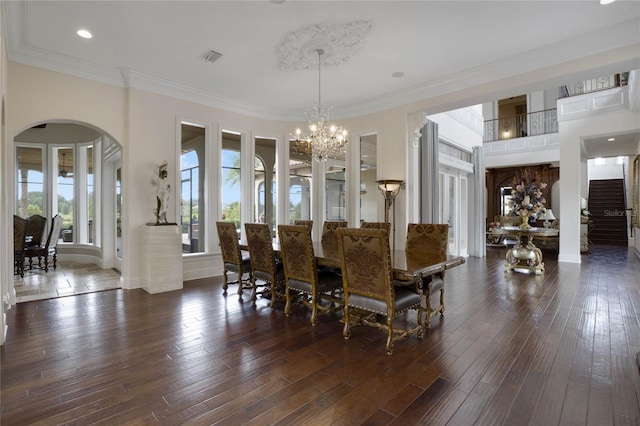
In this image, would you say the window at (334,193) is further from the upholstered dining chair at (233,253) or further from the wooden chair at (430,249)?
the wooden chair at (430,249)

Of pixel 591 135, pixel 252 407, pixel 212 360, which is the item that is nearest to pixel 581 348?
pixel 252 407

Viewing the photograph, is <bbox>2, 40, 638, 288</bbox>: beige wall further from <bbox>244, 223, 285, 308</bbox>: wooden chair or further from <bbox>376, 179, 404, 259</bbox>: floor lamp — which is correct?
<bbox>244, 223, 285, 308</bbox>: wooden chair

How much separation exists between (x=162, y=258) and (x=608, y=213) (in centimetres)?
1485

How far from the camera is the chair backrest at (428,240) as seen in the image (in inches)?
145

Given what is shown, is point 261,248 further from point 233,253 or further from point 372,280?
point 372,280

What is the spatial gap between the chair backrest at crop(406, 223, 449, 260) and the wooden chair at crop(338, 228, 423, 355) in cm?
82

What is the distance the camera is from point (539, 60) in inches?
170

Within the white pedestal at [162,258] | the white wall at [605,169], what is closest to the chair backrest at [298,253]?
the white pedestal at [162,258]

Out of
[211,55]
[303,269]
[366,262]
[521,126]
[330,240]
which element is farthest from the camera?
[521,126]

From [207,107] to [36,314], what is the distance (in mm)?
4025

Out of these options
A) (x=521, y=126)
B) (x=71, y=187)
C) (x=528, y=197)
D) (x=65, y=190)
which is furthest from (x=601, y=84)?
(x=65, y=190)

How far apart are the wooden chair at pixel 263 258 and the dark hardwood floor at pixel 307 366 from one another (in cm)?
35

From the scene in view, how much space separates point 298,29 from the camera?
12.5ft

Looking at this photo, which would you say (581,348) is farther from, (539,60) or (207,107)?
(207,107)
